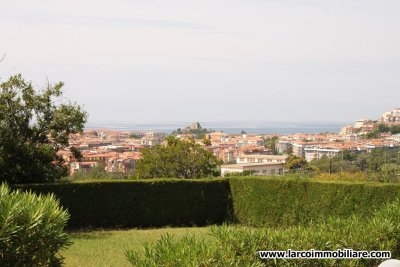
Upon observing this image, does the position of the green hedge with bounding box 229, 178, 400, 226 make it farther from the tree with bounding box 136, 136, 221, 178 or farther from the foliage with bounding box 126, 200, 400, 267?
the tree with bounding box 136, 136, 221, 178

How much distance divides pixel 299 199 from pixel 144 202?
5.46m

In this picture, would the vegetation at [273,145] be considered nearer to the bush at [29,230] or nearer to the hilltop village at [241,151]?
the hilltop village at [241,151]

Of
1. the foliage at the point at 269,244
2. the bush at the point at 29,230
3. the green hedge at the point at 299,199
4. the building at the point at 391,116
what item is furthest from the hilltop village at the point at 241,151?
the foliage at the point at 269,244

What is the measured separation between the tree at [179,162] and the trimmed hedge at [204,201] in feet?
45.9

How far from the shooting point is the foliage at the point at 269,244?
5.41 m

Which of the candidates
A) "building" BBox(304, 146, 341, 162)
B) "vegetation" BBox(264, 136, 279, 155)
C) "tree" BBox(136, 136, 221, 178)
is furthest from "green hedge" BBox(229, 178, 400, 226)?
"vegetation" BBox(264, 136, 279, 155)

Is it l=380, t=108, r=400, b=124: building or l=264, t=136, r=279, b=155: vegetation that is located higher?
l=380, t=108, r=400, b=124: building

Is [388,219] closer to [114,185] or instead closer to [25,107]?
[114,185]

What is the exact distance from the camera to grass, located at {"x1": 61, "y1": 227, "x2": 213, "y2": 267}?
1209 centimetres

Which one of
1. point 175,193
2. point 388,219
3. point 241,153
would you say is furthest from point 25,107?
point 241,153

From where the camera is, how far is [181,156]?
3506cm

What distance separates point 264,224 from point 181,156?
636 inches

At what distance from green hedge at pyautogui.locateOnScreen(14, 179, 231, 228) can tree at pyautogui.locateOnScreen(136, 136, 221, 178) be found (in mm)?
13882

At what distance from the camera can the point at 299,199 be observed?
18.4 m
